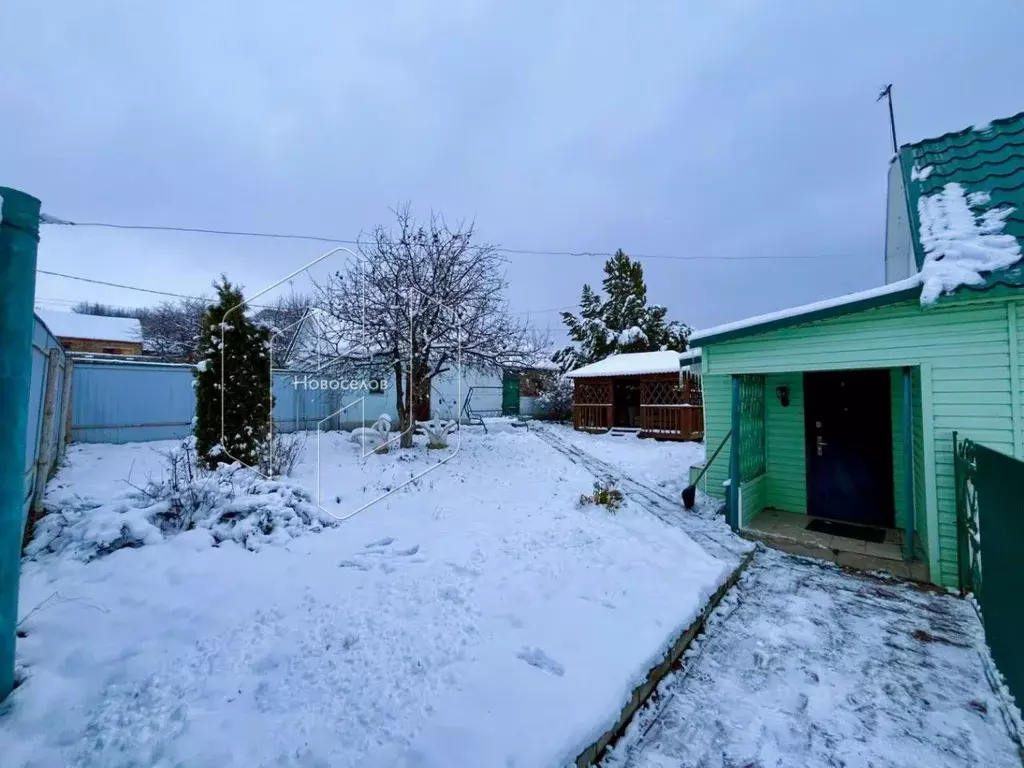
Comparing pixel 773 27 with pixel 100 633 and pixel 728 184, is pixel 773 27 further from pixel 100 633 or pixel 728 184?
pixel 100 633

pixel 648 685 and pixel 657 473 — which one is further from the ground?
pixel 657 473

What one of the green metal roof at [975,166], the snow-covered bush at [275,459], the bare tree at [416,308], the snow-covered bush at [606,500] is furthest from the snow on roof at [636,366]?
the snow-covered bush at [275,459]

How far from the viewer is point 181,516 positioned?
3.72m

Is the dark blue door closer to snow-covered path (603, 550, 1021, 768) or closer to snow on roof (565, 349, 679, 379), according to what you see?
snow-covered path (603, 550, 1021, 768)

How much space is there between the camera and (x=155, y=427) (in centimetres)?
936

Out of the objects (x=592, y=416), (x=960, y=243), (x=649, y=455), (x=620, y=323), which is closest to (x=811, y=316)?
(x=960, y=243)

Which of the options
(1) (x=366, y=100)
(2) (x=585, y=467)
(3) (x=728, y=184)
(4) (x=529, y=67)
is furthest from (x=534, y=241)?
(2) (x=585, y=467)

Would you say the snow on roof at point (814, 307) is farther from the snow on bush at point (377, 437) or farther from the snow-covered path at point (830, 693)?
the snow on bush at point (377, 437)

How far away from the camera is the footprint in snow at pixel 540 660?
2383 millimetres

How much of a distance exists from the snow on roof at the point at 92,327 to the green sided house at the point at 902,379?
31.1m

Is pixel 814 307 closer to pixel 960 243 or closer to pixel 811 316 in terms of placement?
pixel 811 316

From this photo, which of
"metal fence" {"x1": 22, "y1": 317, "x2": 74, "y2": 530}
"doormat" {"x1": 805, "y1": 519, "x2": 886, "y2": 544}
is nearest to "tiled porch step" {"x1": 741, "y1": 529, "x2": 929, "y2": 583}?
"doormat" {"x1": 805, "y1": 519, "x2": 886, "y2": 544}

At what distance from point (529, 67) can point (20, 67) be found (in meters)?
8.12

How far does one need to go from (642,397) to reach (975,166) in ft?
34.7
